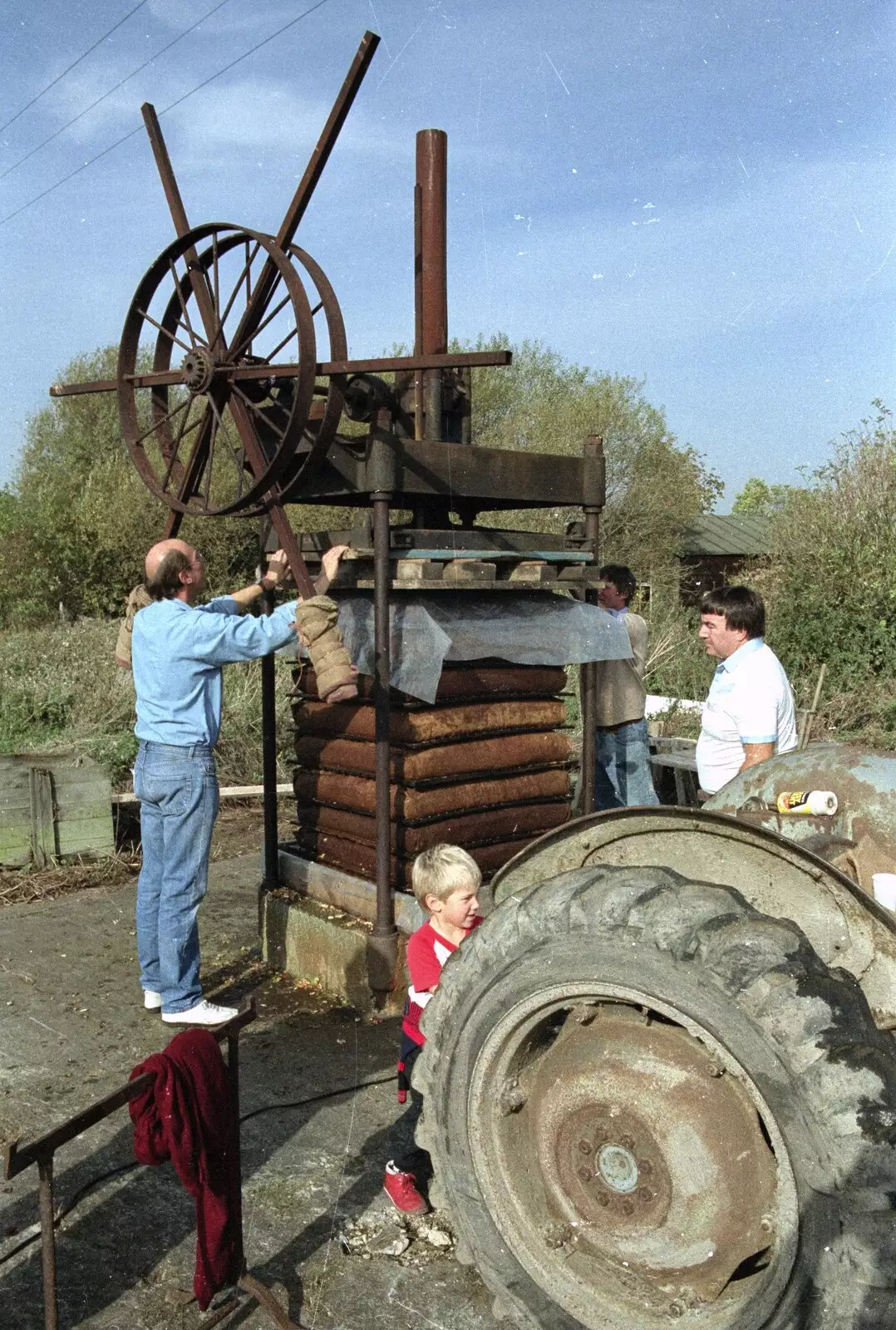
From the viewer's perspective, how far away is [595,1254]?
100 inches

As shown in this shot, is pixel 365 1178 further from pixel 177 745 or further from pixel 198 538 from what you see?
pixel 198 538

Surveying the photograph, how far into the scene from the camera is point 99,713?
9.75 metres

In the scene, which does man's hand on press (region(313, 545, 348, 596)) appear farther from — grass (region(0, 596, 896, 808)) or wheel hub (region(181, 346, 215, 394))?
grass (region(0, 596, 896, 808))

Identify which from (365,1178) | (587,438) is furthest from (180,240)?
(365,1178)

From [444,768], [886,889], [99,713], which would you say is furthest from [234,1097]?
[99,713]

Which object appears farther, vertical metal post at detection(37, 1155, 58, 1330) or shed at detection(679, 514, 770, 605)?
shed at detection(679, 514, 770, 605)

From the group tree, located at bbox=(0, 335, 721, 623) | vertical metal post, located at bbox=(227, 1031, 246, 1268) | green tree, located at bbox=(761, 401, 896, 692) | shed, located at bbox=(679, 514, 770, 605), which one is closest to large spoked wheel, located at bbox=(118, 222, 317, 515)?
vertical metal post, located at bbox=(227, 1031, 246, 1268)

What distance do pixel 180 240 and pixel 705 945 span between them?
414 cm

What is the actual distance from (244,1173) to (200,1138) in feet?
3.26

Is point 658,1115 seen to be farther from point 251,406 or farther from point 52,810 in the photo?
point 52,810

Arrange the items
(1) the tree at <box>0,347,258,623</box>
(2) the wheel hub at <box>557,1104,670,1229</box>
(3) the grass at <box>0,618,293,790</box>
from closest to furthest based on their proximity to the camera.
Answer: (2) the wheel hub at <box>557,1104,670,1229</box> → (3) the grass at <box>0,618,293,790</box> → (1) the tree at <box>0,347,258,623</box>

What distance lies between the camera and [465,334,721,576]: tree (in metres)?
28.5

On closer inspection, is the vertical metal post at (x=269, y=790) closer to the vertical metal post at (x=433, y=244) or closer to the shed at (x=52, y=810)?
the vertical metal post at (x=433, y=244)

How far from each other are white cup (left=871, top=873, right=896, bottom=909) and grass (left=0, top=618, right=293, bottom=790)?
19.7ft
